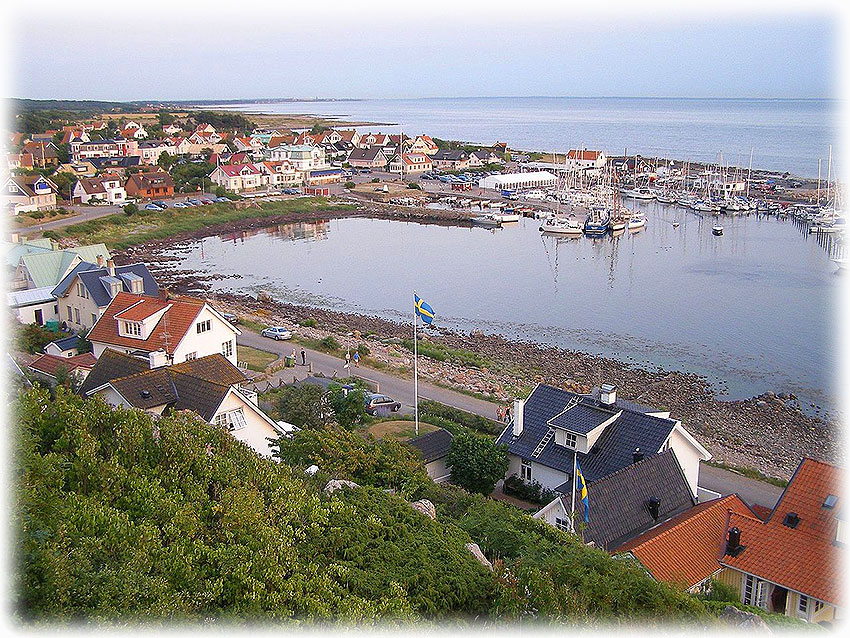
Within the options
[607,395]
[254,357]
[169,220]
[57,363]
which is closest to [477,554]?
[607,395]

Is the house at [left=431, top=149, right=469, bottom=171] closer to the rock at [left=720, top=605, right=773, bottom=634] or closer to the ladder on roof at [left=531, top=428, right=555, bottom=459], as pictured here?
the ladder on roof at [left=531, top=428, right=555, bottom=459]

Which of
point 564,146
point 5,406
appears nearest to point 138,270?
point 5,406

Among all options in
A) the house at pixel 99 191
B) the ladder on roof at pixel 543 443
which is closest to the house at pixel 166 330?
the ladder on roof at pixel 543 443

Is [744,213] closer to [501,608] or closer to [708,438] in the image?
[708,438]

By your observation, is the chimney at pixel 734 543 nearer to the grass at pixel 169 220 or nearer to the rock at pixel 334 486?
the rock at pixel 334 486

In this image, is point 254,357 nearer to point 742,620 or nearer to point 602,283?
point 742,620

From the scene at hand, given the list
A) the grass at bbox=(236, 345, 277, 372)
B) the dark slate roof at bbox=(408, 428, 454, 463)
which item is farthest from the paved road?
the dark slate roof at bbox=(408, 428, 454, 463)
